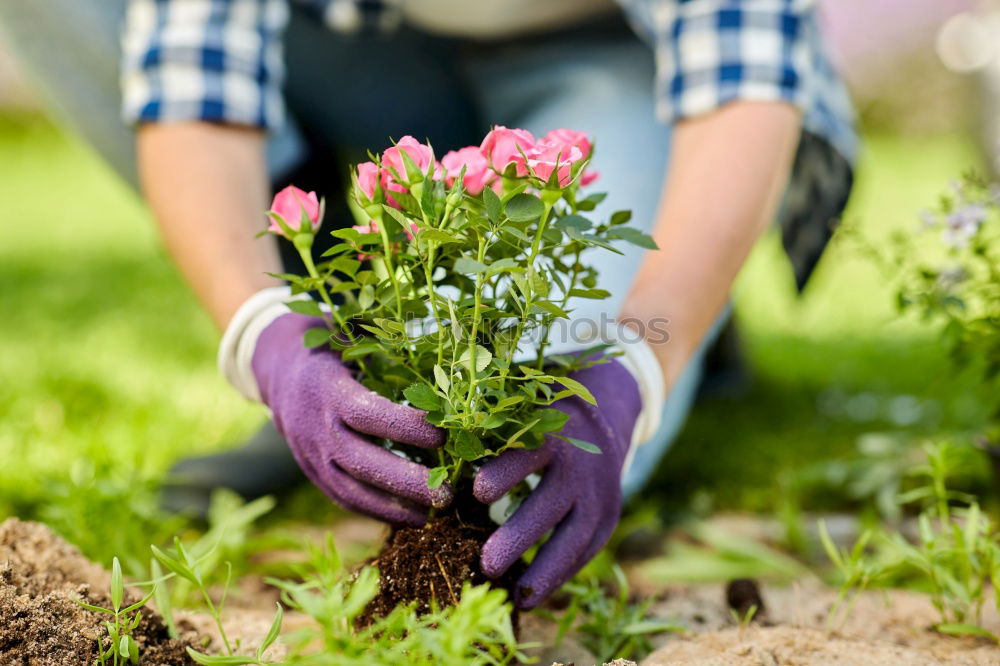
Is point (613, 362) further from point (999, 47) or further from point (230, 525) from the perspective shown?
point (999, 47)

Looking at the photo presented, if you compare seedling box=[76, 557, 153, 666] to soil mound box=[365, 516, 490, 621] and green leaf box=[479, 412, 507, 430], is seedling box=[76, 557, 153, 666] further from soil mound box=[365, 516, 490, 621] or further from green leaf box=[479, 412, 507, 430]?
green leaf box=[479, 412, 507, 430]

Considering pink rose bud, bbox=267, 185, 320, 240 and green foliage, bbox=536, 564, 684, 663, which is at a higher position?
pink rose bud, bbox=267, 185, 320, 240

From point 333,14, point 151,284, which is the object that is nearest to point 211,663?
point 333,14

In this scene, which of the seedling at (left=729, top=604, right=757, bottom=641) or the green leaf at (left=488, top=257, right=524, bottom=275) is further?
the seedling at (left=729, top=604, right=757, bottom=641)

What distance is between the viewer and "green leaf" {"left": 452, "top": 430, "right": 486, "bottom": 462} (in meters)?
1.01

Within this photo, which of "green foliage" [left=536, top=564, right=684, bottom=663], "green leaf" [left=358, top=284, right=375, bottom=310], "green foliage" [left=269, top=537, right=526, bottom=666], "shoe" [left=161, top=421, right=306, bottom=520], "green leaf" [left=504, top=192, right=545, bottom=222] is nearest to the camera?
"green foliage" [left=269, top=537, right=526, bottom=666]

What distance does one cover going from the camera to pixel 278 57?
1.83 meters

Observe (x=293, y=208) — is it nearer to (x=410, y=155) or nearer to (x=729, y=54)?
(x=410, y=155)

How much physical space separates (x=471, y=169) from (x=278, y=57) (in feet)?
3.29

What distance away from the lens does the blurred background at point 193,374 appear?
1877 millimetres

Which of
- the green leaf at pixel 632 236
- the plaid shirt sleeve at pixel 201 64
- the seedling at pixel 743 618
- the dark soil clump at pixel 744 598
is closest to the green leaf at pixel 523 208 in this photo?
the green leaf at pixel 632 236

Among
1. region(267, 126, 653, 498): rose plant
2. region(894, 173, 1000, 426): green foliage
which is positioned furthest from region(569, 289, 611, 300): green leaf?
region(894, 173, 1000, 426): green foliage

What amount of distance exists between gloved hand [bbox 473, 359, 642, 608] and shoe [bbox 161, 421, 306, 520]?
3.01 feet

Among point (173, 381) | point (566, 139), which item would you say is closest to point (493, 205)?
point (566, 139)
